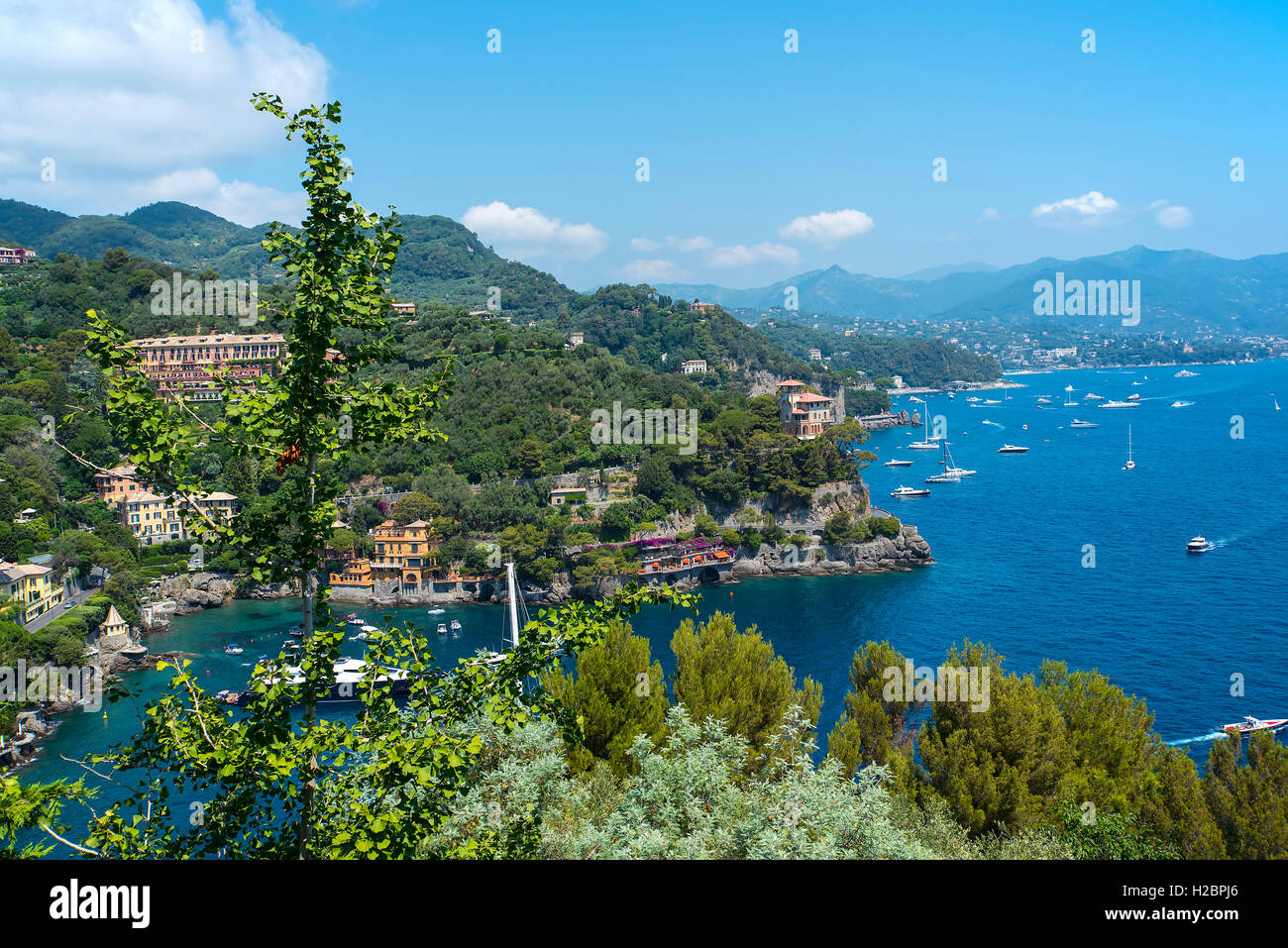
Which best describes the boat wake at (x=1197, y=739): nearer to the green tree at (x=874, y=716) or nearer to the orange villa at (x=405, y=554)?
the green tree at (x=874, y=716)

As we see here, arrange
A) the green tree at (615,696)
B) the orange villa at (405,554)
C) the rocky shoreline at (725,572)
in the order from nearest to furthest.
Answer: the green tree at (615,696), the rocky shoreline at (725,572), the orange villa at (405,554)

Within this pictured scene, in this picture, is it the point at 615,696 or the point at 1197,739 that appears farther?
the point at 1197,739

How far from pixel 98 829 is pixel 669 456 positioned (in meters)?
37.0

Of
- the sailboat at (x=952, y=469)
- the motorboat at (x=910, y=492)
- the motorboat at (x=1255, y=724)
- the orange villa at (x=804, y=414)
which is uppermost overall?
the orange villa at (x=804, y=414)

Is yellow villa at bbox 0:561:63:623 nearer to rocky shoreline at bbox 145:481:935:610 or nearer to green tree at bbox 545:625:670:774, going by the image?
rocky shoreline at bbox 145:481:935:610

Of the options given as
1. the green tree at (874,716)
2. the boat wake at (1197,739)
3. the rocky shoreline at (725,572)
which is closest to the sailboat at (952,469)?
the rocky shoreline at (725,572)

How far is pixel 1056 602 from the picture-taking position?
29219 mm

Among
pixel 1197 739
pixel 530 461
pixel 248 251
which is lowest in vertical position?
pixel 1197 739

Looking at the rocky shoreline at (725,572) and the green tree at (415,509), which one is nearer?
the rocky shoreline at (725,572)

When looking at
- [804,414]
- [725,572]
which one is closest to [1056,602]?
[725,572]

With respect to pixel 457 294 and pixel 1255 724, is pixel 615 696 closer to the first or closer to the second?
pixel 1255 724

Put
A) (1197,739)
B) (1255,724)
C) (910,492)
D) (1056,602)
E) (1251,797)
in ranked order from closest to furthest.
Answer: (1251,797) < (1197,739) < (1255,724) < (1056,602) < (910,492)

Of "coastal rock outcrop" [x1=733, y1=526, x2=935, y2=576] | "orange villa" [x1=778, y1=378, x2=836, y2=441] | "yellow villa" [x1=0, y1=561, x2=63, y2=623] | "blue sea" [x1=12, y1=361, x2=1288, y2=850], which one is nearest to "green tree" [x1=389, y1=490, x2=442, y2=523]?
"blue sea" [x1=12, y1=361, x2=1288, y2=850]

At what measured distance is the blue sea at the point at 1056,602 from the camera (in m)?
22.6
